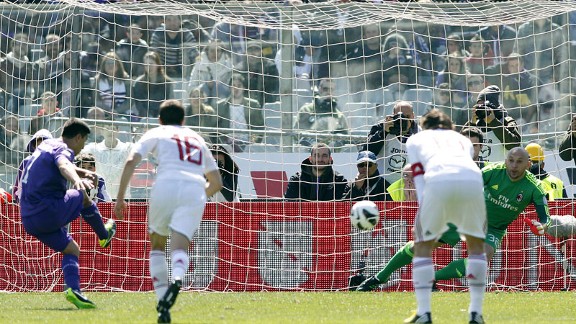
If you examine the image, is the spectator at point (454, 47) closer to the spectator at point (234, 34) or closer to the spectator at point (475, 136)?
the spectator at point (475, 136)

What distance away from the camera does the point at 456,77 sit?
17.5 meters

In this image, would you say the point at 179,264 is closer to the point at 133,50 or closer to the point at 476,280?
the point at 476,280

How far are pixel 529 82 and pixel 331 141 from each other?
3.10 meters

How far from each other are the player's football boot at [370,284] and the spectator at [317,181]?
64.0 inches

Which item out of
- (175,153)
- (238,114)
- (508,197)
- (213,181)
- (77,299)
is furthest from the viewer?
(238,114)

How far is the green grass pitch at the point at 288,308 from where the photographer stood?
10.4 metres

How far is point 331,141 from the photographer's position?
16.9 meters

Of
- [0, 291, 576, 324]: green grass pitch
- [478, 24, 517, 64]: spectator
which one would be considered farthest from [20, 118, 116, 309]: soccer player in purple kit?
[478, 24, 517, 64]: spectator

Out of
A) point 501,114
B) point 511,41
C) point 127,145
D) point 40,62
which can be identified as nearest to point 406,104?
point 501,114

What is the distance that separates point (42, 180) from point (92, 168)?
349cm

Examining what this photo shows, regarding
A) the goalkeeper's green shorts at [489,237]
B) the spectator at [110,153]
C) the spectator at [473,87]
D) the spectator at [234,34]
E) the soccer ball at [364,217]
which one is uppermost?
the spectator at [234,34]

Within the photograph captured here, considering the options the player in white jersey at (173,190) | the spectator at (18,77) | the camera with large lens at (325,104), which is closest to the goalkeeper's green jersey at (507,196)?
the camera with large lens at (325,104)

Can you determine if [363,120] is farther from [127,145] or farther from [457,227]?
[457,227]

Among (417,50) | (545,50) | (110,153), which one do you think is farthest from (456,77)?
(110,153)
